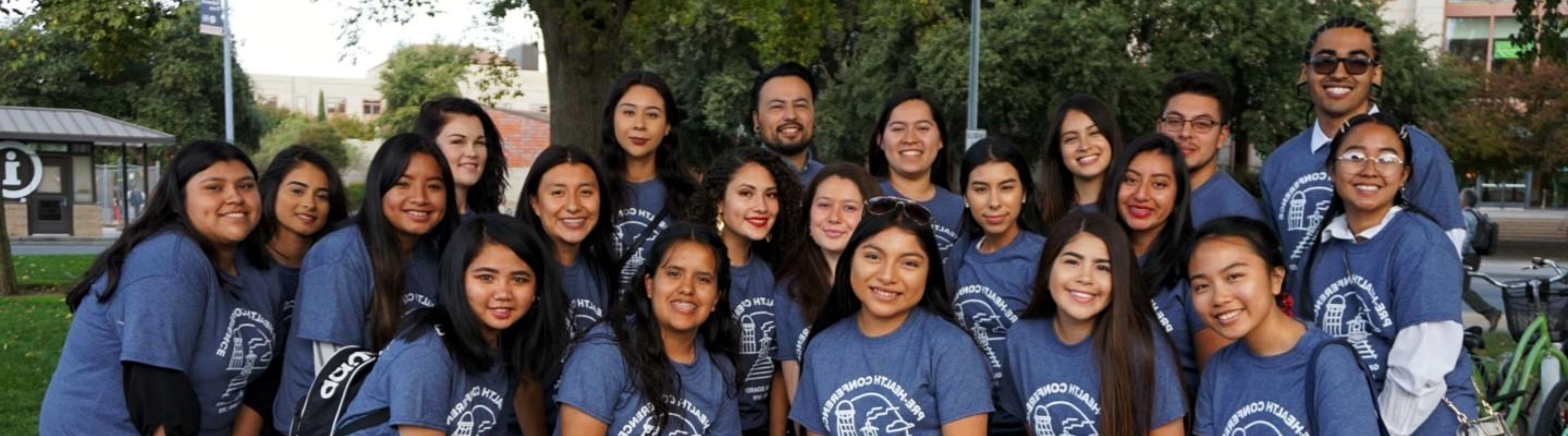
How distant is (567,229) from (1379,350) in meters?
2.52

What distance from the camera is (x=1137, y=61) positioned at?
80.0ft

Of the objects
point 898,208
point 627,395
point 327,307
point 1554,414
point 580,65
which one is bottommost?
point 1554,414

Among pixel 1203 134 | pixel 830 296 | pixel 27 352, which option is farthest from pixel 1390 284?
pixel 27 352

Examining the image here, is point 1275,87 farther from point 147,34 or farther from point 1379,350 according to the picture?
point 1379,350

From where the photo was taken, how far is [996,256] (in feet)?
13.6

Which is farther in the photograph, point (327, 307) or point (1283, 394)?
point (327, 307)

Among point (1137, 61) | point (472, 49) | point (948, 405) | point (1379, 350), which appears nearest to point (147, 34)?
point (472, 49)

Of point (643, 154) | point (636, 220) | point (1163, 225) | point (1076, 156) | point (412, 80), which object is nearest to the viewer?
point (1163, 225)

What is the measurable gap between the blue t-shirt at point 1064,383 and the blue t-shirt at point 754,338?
908mm

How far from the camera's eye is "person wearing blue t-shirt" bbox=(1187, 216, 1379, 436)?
3301 millimetres

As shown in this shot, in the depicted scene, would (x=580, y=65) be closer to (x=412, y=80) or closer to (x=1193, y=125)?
(x=1193, y=125)

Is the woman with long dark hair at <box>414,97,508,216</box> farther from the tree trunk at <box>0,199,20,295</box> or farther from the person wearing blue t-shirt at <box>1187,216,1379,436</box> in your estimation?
the tree trunk at <box>0,199,20,295</box>

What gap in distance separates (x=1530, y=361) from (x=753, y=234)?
402 centimetres

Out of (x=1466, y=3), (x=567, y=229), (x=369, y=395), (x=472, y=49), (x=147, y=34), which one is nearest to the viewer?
(x=369, y=395)
